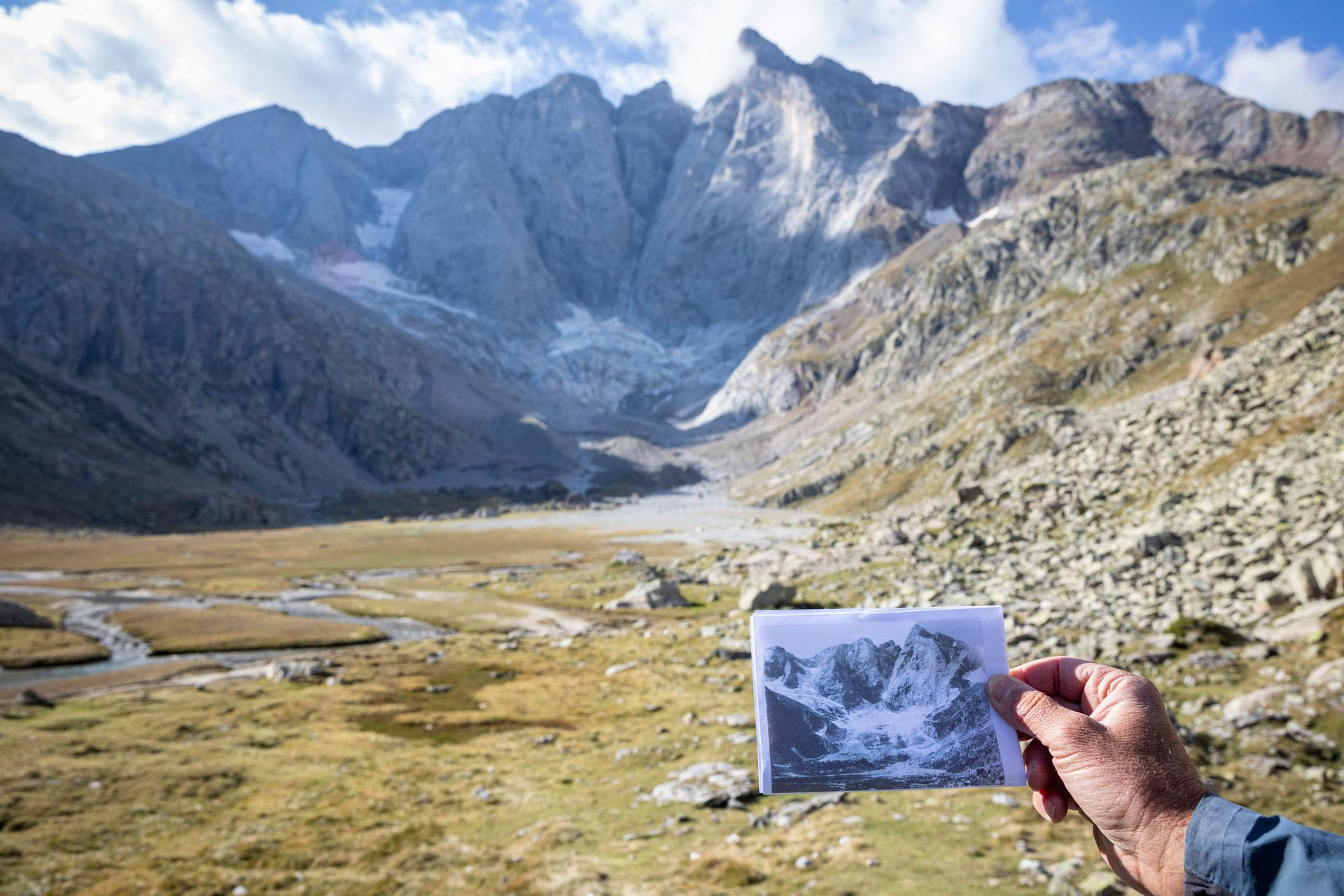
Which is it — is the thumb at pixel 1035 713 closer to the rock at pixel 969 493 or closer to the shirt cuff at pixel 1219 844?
the shirt cuff at pixel 1219 844

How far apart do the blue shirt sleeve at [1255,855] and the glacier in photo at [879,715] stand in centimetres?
169

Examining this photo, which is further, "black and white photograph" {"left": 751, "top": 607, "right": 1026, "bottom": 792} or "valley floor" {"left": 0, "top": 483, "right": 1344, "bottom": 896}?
"valley floor" {"left": 0, "top": 483, "right": 1344, "bottom": 896}

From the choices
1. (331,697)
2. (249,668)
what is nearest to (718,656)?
(331,697)

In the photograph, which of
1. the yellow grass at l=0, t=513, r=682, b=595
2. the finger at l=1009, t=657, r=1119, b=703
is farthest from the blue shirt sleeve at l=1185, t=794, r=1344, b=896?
the yellow grass at l=0, t=513, r=682, b=595

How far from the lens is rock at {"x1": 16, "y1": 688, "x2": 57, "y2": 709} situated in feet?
118

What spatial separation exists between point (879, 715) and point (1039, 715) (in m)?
1.24

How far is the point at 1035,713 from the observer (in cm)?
552

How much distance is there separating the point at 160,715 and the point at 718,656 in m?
28.3

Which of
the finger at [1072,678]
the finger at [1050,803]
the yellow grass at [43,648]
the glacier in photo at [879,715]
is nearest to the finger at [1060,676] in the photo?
the finger at [1072,678]

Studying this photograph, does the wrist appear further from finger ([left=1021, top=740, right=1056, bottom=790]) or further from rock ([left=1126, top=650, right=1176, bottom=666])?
rock ([left=1126, top=650, right=1176, bottom=666])

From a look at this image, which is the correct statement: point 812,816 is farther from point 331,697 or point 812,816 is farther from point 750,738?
point 331,697

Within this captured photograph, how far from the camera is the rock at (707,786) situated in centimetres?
1908

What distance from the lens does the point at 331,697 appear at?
40094mm

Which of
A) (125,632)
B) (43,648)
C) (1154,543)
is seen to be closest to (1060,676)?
(1154,543)
